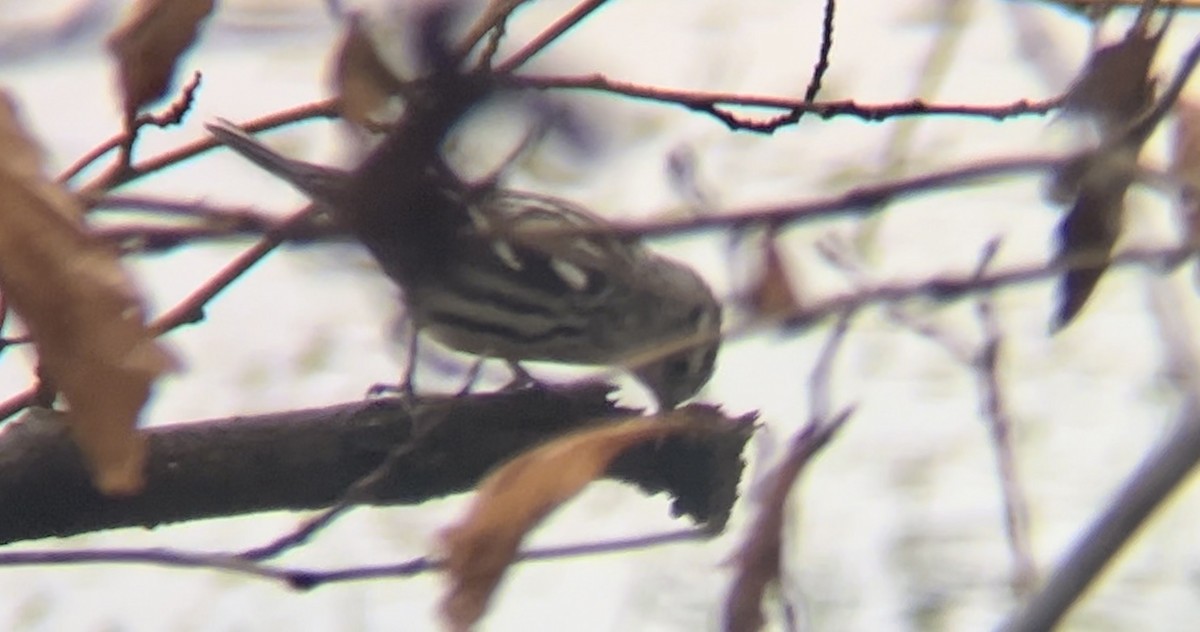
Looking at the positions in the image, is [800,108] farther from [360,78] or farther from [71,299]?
[71,299]

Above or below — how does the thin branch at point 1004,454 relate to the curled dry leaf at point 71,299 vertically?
below

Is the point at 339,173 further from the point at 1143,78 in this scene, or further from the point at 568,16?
the point at 1143,78

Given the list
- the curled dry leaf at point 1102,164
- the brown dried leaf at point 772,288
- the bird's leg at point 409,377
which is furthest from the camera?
the bird's leg at point 409,377

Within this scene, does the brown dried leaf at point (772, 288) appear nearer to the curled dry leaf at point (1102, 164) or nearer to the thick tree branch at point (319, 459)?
the thick tree branch at point (319, 459)

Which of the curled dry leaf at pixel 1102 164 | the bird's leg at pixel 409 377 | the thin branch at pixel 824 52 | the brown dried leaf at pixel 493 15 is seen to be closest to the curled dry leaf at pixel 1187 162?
the curled dry leaf at pixel 1102 164

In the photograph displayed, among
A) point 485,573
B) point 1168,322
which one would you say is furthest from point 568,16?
point 1168,322

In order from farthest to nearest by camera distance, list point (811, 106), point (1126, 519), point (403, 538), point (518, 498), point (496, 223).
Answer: point (403, 538)
point (811, 106)
point (518, 498)
point (496, 223)
point (1126, 519)

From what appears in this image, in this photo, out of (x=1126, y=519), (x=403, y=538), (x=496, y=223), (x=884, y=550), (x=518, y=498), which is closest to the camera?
(x=1126, y=519)
